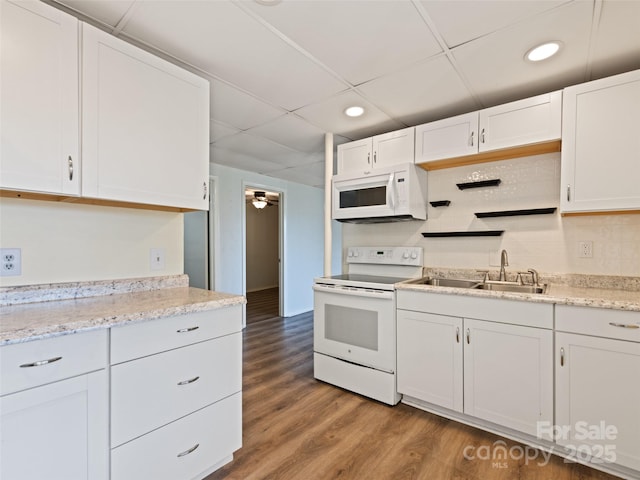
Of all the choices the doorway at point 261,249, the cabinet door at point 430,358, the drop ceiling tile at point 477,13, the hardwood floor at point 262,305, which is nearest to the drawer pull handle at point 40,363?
the cabinet door at point 430,358

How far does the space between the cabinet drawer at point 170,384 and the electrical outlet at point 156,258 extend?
688 mm

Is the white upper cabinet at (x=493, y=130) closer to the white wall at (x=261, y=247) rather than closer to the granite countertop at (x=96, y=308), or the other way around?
the granite countertop at (x=96, y=308)

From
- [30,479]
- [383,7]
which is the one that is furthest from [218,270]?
[383,7]

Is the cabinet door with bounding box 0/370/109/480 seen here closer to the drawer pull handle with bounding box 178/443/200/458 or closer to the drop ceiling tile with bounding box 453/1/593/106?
the drawer pull handle with bounding box 178/443/200/458

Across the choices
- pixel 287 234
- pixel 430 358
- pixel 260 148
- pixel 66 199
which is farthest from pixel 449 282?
pixel 287 234

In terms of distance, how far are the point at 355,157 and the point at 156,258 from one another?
1.85m

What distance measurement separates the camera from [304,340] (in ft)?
12.3

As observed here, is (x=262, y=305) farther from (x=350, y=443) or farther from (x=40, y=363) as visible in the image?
(x=40, y=363)

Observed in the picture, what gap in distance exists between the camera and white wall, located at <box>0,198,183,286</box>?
144 centimetres

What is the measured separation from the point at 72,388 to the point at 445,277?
96.8 inches

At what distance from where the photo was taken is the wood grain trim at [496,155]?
2.08 metres

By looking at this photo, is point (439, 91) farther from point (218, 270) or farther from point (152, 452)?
point (218, 270)

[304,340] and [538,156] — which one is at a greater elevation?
[538,156]

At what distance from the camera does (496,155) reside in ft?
7.53
